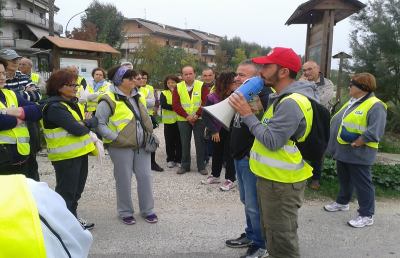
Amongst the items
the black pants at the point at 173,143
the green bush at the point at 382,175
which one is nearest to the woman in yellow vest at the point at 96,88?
the black pants at the point at 173,143

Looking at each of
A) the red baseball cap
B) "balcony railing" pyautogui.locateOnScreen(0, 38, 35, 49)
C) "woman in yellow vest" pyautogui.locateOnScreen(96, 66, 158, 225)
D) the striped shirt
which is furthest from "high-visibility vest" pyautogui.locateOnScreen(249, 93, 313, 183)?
"balcony railing" pyautogui.locateOnScreen(0, 38, 35, 49)

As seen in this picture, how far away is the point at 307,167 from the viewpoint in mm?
2885

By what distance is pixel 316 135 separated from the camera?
2771 millimetres

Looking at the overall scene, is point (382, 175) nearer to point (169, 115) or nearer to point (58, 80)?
point (169, 115)

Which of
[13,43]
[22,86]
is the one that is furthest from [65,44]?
[13,43]

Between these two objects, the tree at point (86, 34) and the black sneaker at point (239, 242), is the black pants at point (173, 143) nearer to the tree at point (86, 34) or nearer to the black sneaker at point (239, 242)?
the black sneaker at point (239, 242)

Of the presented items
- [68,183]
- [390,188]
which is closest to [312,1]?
[390,188]

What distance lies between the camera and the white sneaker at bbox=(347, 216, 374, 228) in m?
4.32

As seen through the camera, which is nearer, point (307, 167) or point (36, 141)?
point (307, 167)

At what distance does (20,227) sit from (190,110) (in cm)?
542

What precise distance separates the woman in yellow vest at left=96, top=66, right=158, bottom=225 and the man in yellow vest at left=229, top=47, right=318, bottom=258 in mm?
1706

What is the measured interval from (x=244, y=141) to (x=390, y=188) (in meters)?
3.63

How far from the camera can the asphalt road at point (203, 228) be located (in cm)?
372

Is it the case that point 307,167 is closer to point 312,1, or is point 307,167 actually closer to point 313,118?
point 313,118
